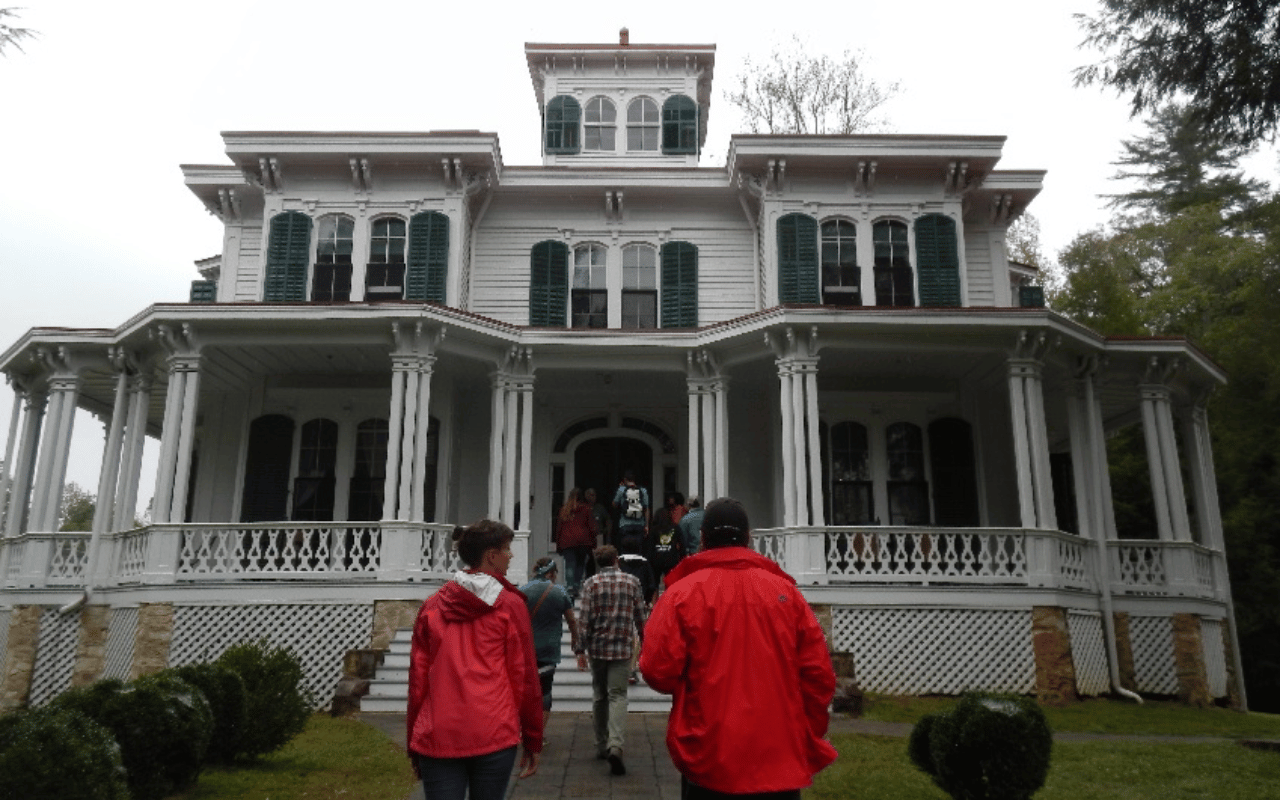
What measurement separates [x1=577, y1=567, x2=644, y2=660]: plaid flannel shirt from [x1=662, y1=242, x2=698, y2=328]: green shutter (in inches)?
364

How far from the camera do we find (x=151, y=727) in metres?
6.80

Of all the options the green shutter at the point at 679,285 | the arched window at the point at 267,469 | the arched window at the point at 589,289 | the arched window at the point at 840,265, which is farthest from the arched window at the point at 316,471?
the arched window at the point at 840,265

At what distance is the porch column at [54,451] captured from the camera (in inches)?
607

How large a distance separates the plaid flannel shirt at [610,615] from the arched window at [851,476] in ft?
29.0

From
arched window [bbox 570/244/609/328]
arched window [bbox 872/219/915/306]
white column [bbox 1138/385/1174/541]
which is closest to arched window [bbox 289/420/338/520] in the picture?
arched window [bbox 570/244/609/328]

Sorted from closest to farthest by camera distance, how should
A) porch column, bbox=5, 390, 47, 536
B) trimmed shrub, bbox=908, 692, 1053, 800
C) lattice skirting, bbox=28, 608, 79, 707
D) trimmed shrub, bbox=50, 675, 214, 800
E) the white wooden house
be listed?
trimmed shrub, bbox=908, 692, 1053, 800
trimmed shrub, bbox=50, 675, 214, 800
the white wooden house
lattice skirting, bbox=28, 608, 79, 707
porch column, bbox=5, 390, 47, 536

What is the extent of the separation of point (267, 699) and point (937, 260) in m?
13.1

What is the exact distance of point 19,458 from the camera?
1647 centimetres

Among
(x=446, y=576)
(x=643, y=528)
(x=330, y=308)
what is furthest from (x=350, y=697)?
(x=330, y=308)

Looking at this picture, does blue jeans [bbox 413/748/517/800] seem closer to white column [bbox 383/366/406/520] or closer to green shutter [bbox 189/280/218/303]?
white column [bbox 383/366/406/520]

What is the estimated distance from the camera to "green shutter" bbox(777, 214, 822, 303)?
17.0 m

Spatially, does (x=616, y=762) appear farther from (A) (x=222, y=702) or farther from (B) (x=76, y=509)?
(B) (x=76, y=509)

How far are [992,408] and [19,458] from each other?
1662 centimetres

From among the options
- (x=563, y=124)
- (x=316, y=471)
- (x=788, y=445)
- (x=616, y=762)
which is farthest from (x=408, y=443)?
(x=563, y=124)
